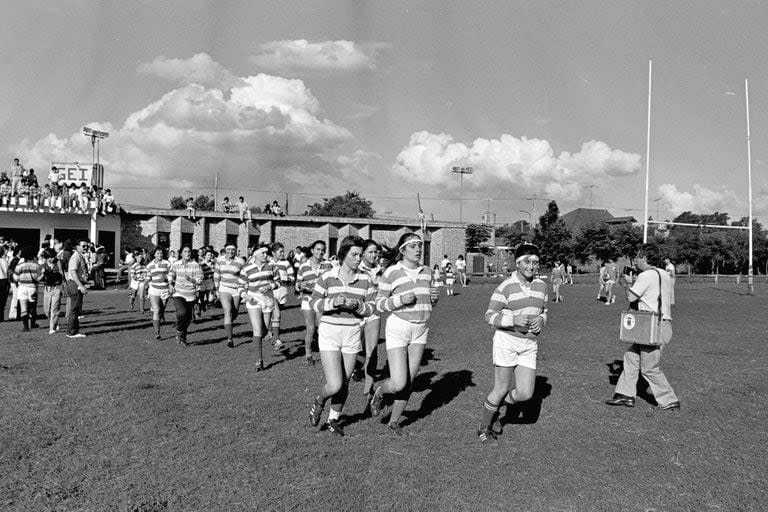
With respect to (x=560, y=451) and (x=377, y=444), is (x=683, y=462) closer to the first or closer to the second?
(x=560, y=451)

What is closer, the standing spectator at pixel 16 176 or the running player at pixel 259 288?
the running player at pixel 259 288

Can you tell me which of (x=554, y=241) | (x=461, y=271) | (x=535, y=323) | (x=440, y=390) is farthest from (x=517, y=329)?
(x=554, y=241)

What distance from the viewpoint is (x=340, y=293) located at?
20.8ft

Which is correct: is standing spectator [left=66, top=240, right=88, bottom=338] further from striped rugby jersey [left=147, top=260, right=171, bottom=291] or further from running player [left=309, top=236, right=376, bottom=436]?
running player [left=309, top=236, right=376, bottom=436]

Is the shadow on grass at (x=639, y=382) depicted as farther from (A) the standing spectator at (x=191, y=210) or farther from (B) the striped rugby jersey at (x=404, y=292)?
(A) the standing spectator at (x=191, y=210)

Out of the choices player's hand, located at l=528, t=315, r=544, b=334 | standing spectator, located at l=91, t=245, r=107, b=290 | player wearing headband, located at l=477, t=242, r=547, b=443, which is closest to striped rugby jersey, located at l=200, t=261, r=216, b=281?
standing spectator, located at l=91, t=245, r=107, b=290

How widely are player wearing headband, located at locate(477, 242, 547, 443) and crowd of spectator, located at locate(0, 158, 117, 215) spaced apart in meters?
32.9

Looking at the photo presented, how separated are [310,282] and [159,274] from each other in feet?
12.6

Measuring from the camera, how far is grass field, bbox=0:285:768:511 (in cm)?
482

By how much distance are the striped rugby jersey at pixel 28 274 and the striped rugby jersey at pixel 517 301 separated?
38.2 feet

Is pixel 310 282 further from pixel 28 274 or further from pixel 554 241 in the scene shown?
pixel 554 241

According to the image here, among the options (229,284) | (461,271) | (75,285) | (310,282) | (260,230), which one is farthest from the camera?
(260,230)

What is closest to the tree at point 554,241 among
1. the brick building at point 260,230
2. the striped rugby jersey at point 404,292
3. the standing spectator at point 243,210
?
the brick building at point 260,230

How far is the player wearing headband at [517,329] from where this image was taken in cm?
600
